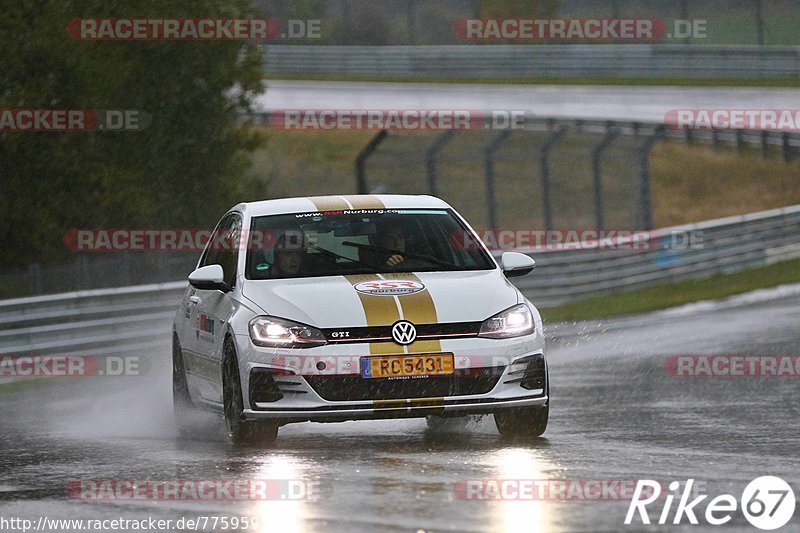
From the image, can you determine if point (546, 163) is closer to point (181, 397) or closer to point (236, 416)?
point (181, 397)

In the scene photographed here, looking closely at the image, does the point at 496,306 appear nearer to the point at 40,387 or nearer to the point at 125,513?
the point at 125,513

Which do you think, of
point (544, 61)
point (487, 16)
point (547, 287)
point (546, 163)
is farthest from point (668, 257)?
point (487, 16)

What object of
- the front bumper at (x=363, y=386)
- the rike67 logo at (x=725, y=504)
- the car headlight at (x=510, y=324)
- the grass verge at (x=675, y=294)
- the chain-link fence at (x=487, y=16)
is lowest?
the grass verge at (x=675, y=294)

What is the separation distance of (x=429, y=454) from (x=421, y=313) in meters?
0.82

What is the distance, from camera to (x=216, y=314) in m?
11.0

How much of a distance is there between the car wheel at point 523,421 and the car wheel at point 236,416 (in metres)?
1.36

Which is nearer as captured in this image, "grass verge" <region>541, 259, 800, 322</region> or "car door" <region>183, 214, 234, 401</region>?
"car door" <region>183, 214, 234, 401</region>

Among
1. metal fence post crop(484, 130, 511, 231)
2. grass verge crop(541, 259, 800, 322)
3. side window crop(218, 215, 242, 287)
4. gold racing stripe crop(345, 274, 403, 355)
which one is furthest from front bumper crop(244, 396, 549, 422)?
metal fence post crop(484, 130, 511, 231)

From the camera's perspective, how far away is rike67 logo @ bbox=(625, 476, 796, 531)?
711 centimetres

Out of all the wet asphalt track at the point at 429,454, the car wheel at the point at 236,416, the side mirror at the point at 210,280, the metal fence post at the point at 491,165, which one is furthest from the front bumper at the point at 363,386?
the metal fence post at the point at 491,165

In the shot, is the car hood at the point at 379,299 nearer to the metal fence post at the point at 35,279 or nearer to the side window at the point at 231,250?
the side window at the point at 231,250

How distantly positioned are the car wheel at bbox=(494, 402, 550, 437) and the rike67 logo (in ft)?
6.98

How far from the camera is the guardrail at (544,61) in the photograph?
47938 millimetres

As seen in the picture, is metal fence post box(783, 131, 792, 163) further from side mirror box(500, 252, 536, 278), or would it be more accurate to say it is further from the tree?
side mirror box(500, 252, 536, 278)
